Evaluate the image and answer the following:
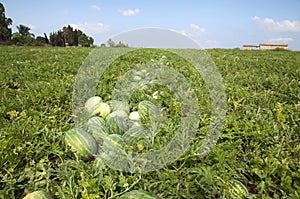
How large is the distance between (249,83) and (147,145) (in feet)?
12.0

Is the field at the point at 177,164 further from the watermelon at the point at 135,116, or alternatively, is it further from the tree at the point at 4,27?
the tree at the point at 4,27

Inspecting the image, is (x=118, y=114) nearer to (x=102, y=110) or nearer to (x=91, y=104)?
(x=102, y=110)

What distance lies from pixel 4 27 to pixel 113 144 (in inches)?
1903

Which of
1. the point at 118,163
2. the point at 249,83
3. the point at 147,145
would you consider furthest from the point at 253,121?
the point at 249,83

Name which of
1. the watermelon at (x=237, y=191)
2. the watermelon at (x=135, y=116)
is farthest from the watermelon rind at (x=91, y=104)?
the watermelon at (x=237, y=191)

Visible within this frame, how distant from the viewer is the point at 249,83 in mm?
5113

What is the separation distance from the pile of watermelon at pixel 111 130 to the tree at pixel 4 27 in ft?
142

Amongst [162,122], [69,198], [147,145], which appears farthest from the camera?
[162,122]

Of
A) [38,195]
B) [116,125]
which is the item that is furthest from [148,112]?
[38,195]

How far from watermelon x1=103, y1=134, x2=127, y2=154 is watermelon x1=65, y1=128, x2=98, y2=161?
0.13 meters

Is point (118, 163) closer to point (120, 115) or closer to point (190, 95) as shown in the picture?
point (120, 115)

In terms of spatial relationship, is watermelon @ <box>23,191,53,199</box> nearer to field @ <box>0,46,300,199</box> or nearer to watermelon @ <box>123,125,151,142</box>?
field @ <box>0,46,300,199</box>

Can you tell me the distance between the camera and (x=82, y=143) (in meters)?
2.14

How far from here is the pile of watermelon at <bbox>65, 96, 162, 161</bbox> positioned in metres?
2.10
